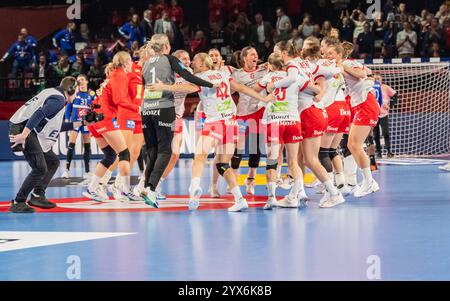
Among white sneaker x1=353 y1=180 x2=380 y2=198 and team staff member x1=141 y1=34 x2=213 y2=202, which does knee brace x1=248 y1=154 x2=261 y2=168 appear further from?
team staff member x1=141 y1=34 x2=213 y2=202

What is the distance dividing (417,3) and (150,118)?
15.9 m

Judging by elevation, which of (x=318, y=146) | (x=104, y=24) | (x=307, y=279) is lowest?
(x=307, y=279)

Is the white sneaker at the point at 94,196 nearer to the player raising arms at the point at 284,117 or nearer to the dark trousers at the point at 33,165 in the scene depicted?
the dark trousers at the point at 33,165

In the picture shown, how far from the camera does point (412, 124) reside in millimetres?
20188

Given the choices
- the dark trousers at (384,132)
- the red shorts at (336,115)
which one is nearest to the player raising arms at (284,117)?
the red shorts at (336,115)

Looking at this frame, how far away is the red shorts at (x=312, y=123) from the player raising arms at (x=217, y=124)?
2.12 ft

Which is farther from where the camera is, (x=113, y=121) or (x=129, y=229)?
(x=113, y=121)

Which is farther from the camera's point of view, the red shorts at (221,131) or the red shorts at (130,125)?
the red shorts at (130,125)

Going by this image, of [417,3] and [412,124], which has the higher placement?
[417,3]

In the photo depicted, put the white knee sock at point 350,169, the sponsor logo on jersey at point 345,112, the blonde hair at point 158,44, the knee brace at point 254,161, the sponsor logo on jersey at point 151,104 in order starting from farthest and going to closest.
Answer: the white knee sock at point 350,169, the knee brace at point 254,161, the sponsor logo on jersey at point 345,112, the sponsor logo on jersey at point 151,104, the blonde hair at point 158,44

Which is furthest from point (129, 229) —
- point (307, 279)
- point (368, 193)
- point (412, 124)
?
point (412, 124)

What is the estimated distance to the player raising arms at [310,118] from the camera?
10.3 metres

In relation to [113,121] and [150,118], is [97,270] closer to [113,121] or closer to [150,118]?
[150,118]

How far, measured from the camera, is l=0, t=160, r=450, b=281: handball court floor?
6621 millimetres
